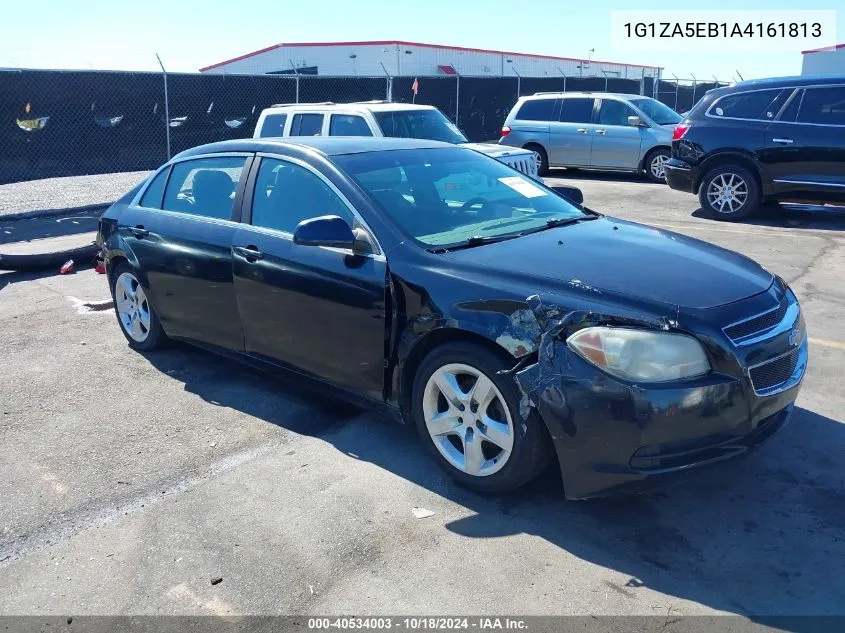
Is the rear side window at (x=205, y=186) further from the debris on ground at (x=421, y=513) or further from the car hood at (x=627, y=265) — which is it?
the debris on ground at (x=421, y=513)

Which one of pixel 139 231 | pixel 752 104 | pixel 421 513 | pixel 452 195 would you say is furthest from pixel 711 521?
pixel 752 104

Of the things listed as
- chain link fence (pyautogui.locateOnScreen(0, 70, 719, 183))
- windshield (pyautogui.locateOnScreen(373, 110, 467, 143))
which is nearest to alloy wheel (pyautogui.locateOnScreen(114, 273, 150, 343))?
windshield (pyautogui.locateOnScreen(373, 110, 467, 143))

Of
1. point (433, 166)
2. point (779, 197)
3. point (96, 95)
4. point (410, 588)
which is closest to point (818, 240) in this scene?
point (779, 197)

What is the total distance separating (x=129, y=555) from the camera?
3.39m

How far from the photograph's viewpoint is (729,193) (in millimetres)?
11055

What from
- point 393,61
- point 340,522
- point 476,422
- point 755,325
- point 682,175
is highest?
point 393,61

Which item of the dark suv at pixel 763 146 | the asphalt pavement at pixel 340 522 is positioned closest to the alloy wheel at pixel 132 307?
the asphalt pavement at pixel 340 522

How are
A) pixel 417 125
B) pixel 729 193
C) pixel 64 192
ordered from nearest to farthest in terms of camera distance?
pixel 729 193 → pixel 417 125 → pixel 64 192

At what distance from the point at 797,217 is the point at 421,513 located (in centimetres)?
956

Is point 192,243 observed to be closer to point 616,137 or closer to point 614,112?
point 616,137

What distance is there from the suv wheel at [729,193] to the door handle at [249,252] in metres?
8.35

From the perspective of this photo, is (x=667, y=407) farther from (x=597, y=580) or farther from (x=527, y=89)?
(x=527, y=89)

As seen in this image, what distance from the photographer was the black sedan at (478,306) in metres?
3.28

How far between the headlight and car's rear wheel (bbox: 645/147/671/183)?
13.1 meters
